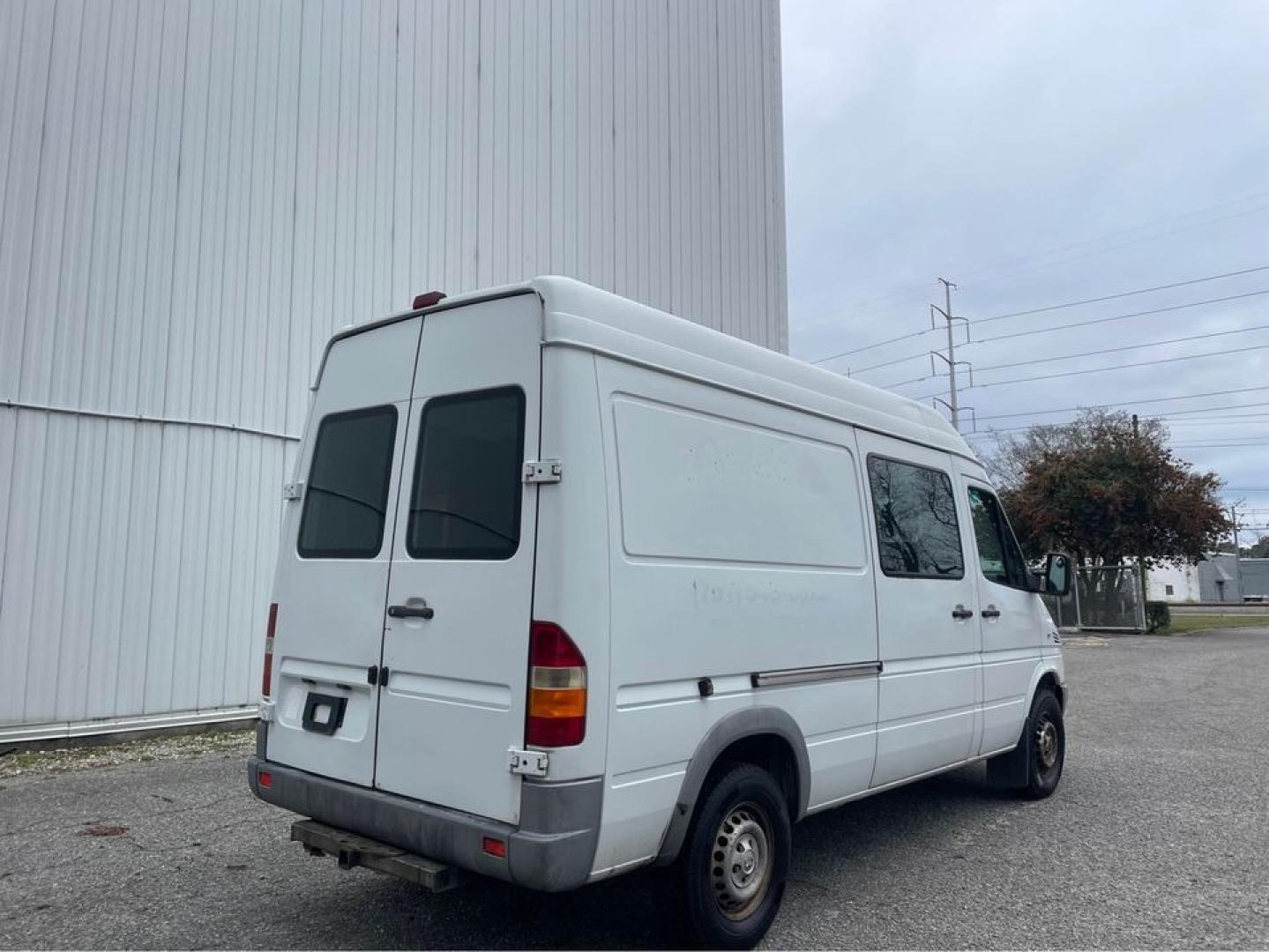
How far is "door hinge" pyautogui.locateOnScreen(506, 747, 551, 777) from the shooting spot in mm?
3236

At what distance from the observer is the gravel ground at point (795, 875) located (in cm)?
411

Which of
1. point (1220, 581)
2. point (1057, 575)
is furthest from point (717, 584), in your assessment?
point (1220, 581)

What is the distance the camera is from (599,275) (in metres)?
12.4

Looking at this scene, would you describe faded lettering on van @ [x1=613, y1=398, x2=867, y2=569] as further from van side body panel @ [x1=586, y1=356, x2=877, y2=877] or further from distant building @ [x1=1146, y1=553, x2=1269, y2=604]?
distant building @ [x1=1146, y1=553, x2=1269, y2=604]

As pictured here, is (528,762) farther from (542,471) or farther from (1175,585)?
(1175,585)

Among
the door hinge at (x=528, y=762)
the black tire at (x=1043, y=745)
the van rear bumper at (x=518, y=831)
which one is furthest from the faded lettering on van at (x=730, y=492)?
the black tire at (x=1043, y=745)

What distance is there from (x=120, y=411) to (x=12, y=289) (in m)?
1.31

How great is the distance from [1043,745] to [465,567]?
5.06 metres

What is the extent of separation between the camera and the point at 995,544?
20.8 feet

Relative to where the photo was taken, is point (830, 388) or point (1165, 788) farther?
point (1165, 788)

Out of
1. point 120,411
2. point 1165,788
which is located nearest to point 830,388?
point 1165,788

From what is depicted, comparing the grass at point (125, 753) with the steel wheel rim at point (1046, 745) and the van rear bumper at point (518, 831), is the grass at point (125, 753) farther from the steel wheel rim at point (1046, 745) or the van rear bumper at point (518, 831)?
the steel wheel rim at point (1046, 745)

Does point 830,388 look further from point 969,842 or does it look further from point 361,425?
point 969,842

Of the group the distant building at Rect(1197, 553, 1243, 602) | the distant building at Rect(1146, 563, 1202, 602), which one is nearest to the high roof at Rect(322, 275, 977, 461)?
the distant building at Rect(1197, 553, 1243, 602)
